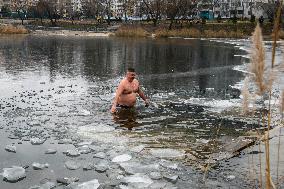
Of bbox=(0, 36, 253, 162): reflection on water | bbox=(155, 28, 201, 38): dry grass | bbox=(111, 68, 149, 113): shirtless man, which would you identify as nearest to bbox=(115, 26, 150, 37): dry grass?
bbox=(155, 28, 201, 38): dry grass

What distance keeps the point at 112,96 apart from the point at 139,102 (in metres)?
1.38

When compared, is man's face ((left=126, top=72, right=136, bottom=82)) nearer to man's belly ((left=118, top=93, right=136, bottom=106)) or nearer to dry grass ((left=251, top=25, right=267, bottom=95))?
man's belly ((left=118, top=93, right=136, bottom=106))

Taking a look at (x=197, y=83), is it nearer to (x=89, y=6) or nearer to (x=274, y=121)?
(x=274, y=121)

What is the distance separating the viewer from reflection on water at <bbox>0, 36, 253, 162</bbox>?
375 inches

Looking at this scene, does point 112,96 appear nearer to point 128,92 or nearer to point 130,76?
point 128,92

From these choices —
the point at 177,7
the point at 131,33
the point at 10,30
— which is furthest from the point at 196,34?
the point at 10,30

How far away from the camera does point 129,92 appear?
1169 cm

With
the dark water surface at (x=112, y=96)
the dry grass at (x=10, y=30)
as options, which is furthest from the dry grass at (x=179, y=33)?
the dark water surface at (x=112, y=96)

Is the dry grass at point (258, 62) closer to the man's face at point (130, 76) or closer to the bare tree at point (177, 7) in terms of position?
the man's face at point (130, 76)

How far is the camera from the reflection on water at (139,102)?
9.52 meters

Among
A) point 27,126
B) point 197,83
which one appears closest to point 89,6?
point 197,83

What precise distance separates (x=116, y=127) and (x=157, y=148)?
6.34ft

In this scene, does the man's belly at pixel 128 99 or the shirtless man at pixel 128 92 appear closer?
the shirtless man at pixel 128 92

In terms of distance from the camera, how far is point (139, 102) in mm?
12672
